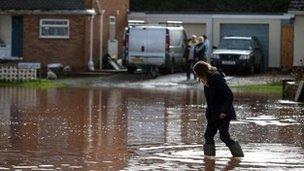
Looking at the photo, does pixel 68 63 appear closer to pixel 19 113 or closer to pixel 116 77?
pixel 116 77

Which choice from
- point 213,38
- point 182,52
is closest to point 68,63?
point 182,52

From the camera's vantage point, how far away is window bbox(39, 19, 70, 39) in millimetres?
41156

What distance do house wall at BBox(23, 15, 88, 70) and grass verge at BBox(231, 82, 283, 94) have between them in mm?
8356

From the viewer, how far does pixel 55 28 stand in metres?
41.4

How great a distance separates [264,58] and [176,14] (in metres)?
4.81

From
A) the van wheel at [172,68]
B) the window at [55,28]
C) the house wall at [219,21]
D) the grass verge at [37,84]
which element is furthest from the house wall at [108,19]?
the grass verge at [37,84]

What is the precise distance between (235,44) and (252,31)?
304 centimetres

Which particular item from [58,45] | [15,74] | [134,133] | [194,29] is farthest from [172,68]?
[134,133]

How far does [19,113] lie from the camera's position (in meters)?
22.3

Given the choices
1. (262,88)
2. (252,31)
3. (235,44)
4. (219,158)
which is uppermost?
(252,31)

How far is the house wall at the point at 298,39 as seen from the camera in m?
40.9

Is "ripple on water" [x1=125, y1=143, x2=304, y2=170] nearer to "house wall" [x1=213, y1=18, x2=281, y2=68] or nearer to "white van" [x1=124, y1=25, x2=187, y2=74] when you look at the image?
"white van" [x1=124, y1=25, x2=187, y2=74]

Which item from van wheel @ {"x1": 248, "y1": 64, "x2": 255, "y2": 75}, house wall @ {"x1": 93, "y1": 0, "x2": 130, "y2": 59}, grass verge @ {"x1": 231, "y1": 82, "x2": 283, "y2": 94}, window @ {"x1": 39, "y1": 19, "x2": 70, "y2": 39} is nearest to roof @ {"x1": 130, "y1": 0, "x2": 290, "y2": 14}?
house wall @ {"x1": 93, "y1": 0, "x2": 130, "y2": 59}

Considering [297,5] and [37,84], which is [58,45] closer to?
[37,84]
